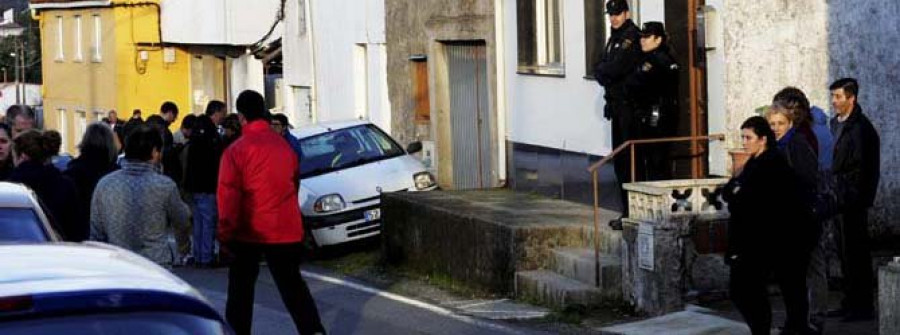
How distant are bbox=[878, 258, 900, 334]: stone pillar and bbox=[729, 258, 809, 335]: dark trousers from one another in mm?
607

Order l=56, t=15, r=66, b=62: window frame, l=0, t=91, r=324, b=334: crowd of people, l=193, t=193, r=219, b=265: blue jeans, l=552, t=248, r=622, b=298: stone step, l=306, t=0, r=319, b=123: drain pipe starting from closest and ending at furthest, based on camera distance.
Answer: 1. l=0, t=91, r=324, b=334: crowd of people
2. l=552, t=248, r=622, b=298: stone step
3. l=193, t=193, r=219, b=265: blue jeans
4. l=306, t=0, r=319, b=123: drain pipe
5. l=56, t=15, r=66, b=62: window frame

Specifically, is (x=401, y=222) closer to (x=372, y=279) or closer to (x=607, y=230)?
(x=372, y=279)

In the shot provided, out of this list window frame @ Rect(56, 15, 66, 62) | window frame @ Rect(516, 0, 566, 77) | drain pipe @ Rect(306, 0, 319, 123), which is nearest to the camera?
window frame @ Rect(516, 0, 566, 77)

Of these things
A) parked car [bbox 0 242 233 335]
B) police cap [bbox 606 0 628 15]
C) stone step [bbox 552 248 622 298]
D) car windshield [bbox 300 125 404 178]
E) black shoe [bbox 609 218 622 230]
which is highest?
police cap [bbox 606 0 628 15]

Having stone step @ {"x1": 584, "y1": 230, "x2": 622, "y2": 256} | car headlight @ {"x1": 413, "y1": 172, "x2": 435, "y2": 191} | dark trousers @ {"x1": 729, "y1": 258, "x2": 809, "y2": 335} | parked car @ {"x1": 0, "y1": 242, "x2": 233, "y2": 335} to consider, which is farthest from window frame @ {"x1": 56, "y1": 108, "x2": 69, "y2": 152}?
parked car @ {"x1": 0, "y1": 242, "x2": 233, "y2": 335}

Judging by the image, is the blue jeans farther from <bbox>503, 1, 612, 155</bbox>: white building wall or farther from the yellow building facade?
the yellow building facade

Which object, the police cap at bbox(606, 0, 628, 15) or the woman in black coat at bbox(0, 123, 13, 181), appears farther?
the police cap at bbox(606, 0, 628, 15)

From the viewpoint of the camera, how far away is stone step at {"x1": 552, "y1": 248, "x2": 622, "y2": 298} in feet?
42.0

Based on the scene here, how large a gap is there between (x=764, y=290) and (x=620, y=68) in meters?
3.87

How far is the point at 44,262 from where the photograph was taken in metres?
4.70

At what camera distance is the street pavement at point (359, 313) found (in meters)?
12.5

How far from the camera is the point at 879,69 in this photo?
13258 millimetres

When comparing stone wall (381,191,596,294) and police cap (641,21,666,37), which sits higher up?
police cap (641,21,666,37)

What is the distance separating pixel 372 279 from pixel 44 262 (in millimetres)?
12133
